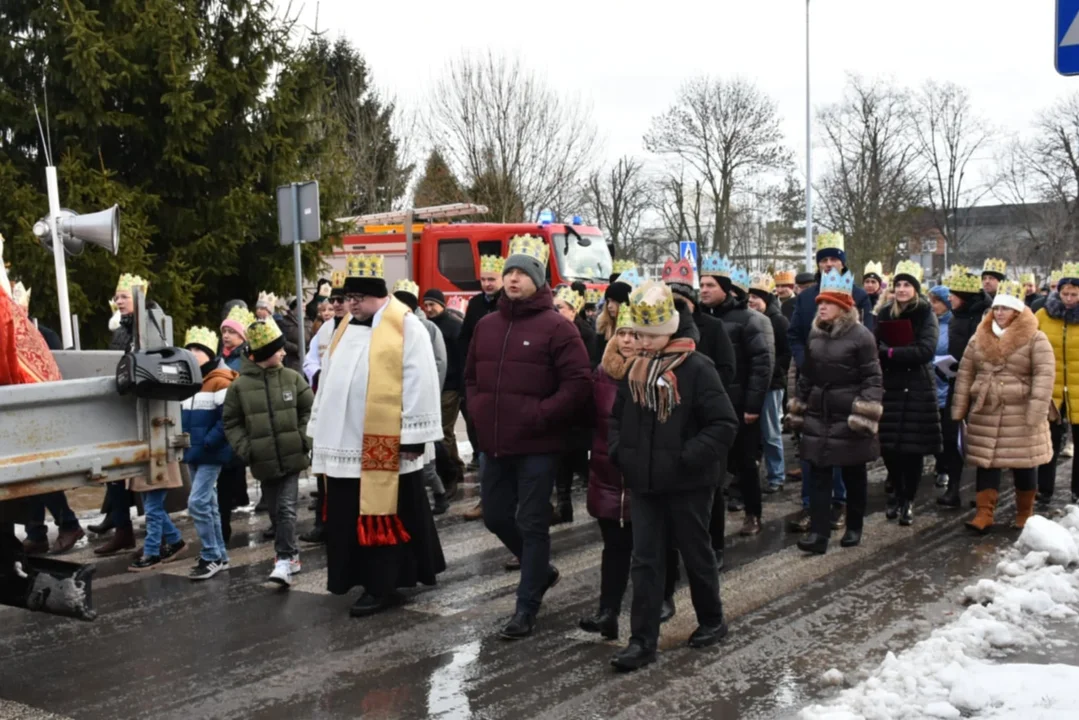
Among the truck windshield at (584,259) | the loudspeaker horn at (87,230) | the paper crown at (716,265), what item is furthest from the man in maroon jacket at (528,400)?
the truck windshield at (584,259)

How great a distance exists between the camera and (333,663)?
614 cm

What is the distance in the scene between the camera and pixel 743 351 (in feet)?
28.8

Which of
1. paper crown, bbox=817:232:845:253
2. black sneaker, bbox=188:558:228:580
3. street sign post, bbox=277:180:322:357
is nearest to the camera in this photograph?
black sneaker, bbox=188:558:228:580

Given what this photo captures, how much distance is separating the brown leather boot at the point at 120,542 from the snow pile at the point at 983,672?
5.67 metres

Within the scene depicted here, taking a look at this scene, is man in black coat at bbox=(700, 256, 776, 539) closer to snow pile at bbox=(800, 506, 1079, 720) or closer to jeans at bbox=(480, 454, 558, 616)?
snow pile at bbox=(800, 506, 1079, 720)

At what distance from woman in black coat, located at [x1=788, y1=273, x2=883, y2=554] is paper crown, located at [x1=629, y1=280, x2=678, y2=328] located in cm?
282

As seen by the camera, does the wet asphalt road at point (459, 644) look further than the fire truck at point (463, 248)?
No

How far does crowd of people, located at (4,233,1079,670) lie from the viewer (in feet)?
20.0

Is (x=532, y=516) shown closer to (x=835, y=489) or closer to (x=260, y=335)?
(x=260, y=335)

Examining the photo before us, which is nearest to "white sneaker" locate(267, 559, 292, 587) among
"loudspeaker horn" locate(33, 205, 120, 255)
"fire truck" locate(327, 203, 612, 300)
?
"loudspeaker horn" locate(33, 205, 120, 255)

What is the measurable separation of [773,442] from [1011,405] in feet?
8.86

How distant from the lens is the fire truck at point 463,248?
72.9ft

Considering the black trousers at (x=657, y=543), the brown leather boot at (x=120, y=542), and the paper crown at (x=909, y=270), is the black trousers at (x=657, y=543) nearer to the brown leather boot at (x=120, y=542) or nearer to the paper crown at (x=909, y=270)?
the paper crown at (x=909, y=270)

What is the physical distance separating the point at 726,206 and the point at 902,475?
36.5 meters
